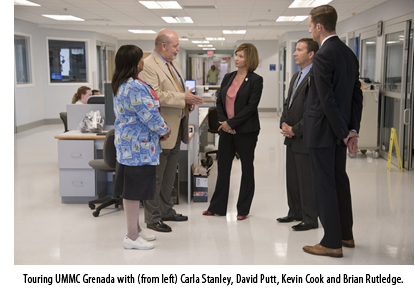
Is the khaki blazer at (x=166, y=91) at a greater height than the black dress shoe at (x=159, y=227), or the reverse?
the khaki blazer at (x=166, y=91)

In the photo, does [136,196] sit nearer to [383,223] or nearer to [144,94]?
[144,94]

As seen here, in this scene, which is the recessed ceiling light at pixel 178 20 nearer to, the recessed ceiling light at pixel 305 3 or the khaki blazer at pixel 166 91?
the recessed ceiling light at pixel 305 3

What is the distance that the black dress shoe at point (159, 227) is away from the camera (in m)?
3.94

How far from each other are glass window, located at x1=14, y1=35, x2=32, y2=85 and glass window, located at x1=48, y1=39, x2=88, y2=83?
3.39ft

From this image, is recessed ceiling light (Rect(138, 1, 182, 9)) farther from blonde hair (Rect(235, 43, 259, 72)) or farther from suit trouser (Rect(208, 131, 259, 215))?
suit trouser (Rect(208, 131, 259, 215))

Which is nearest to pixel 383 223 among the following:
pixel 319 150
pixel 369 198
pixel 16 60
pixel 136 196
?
pixel 369 198

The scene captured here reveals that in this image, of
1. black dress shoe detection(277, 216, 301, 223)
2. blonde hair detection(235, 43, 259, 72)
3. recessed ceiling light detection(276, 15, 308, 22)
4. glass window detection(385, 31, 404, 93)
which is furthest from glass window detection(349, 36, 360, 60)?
black dress shoe detection(277, 216, 301, 223)

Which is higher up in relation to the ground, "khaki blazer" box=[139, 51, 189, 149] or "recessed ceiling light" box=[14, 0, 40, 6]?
"recessed ceiling light" box=[14, 0, 40, 6]

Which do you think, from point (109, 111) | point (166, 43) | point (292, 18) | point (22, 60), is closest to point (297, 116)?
point (166, 43)

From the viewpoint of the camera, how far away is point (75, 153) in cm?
482

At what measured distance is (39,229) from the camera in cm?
411

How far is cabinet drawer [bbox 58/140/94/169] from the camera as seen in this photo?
4.81 m

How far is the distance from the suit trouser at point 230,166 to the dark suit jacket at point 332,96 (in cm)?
108

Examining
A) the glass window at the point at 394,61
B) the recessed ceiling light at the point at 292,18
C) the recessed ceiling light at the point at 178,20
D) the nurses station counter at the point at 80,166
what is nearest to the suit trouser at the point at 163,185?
the nurses station counter at the point at 80,166
